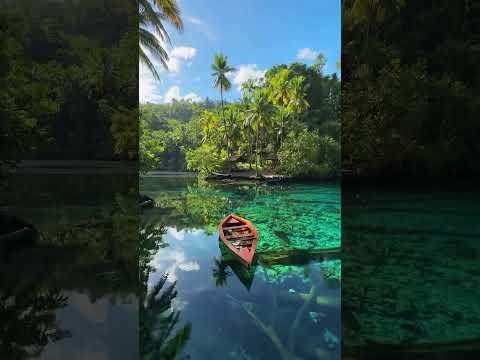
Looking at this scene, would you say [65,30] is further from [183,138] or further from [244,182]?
[183,138]

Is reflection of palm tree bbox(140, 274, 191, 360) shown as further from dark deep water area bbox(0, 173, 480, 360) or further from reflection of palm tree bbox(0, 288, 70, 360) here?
reflection of palm tree bbox(0, 288, 70, 360)

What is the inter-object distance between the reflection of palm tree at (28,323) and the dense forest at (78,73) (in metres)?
1.95

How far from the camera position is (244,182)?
12609mm

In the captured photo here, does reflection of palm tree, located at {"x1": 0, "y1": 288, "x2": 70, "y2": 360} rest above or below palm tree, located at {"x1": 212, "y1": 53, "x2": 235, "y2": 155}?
below

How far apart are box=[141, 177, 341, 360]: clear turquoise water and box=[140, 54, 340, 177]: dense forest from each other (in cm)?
206

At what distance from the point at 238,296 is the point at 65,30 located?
14.8ft

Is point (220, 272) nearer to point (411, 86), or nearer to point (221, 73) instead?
point (411, 86)

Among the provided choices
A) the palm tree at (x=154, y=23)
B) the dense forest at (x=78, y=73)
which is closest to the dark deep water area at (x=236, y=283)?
the dense forest at (x=78, y=73)

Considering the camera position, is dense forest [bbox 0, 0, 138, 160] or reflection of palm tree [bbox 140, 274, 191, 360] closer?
reflection of palm tree [bbox 140, 274, 191, 360]

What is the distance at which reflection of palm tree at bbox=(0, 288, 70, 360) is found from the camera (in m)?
1.99

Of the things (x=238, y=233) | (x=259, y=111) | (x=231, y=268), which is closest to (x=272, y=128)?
(x=259, y=111)

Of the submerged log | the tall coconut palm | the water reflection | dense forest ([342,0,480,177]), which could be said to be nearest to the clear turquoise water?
the submerged log

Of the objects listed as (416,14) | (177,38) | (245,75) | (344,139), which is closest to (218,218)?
(344,139)

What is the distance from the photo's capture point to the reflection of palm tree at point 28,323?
6.54 ft
